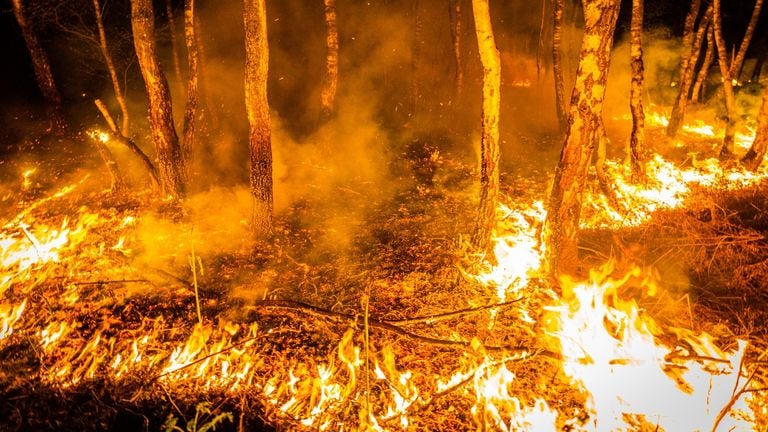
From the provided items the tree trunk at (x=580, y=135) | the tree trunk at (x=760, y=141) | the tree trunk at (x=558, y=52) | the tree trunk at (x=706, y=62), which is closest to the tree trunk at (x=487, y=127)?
the tree trunk at (x=580, y=135)

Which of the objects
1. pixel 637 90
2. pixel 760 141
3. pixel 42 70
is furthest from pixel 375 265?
pixel 42 70

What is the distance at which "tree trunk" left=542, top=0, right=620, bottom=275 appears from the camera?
16.9 ft

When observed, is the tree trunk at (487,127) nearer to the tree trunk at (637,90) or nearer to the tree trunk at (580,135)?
the tree trunk at (580,135)

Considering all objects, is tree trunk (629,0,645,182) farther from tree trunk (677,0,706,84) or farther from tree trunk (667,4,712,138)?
tree trunk (667,4,712,138)

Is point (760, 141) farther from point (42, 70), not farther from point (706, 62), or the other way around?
point (42, 70)

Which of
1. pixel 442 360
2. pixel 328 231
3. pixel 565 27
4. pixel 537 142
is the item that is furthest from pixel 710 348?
pixel 565 27

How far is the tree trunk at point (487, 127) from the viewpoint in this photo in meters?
5.93

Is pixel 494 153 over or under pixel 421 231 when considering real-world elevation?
over

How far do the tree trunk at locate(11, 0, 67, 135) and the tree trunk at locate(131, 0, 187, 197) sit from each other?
6.22 metres

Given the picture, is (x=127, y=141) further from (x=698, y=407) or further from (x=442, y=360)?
(x=698, y=407)

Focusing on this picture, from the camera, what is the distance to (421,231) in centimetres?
771

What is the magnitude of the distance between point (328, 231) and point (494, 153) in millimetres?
3397

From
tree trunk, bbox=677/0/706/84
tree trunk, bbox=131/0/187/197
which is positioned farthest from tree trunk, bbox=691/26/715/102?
tree trunk, bbox=131/0/187/197

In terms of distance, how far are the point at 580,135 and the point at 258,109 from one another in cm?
500
